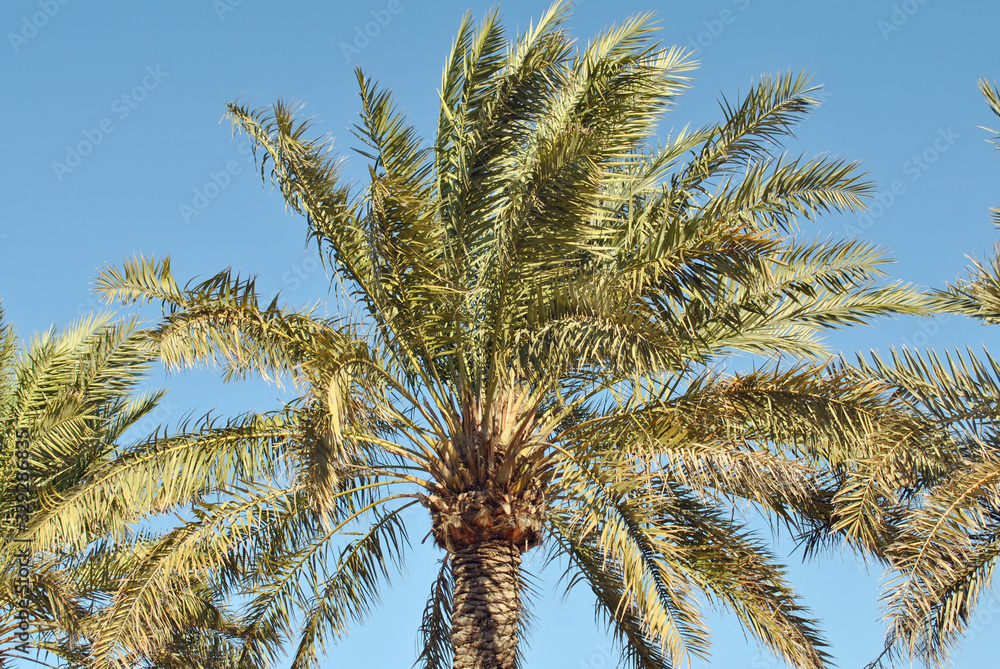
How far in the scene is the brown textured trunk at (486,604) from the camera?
28.8 ft

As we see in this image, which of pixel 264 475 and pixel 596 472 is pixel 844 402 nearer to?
pixel 596 472

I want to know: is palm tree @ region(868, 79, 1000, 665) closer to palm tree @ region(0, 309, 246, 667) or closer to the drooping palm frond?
the drooping palm frond

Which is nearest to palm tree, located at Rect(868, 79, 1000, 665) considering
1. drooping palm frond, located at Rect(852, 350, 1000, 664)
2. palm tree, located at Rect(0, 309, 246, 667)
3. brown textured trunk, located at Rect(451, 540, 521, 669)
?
drooping palm frond, located at Rect(852, 350, 1000, 664)

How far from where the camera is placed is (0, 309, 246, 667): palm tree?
33.8 feet

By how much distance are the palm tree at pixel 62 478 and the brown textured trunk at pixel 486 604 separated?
2618 millimetres

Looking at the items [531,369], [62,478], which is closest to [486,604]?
[531,369]

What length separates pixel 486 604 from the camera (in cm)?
892

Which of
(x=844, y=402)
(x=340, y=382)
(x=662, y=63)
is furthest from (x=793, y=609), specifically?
(x=662, y=63)

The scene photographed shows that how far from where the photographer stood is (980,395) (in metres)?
8.52

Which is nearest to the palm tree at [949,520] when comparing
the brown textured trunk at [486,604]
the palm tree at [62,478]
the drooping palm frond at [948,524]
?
the drooping palm frond at [948,524]

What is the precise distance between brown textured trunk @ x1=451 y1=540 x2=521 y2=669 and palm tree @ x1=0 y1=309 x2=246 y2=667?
2.62m

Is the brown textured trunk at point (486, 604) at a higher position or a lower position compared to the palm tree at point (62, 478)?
lower

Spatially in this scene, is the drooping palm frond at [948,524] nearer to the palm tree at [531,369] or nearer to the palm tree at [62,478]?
the palm tree at [531,369]

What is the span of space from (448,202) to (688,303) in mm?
2642
